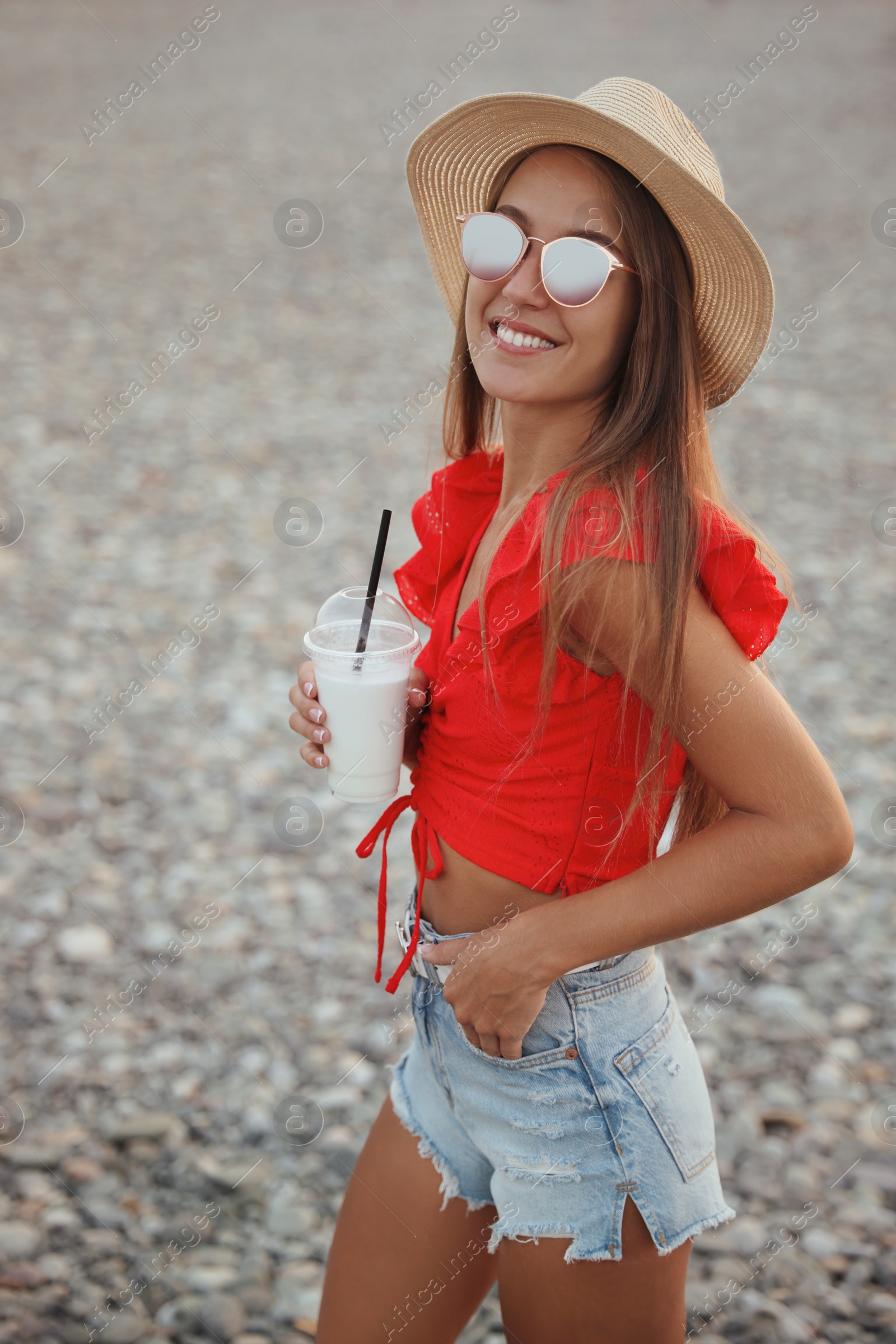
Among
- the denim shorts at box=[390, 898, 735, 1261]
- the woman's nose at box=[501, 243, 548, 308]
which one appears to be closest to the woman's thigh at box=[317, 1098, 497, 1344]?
the denim shorts at box=[390, 898, 735, 1261]

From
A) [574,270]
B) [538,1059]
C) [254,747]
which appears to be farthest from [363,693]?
[254,747]

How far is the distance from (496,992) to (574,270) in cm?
115

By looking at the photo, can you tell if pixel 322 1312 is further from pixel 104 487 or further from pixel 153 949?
pixel 104 487

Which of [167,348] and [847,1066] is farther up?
[167,348]

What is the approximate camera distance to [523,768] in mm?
1893

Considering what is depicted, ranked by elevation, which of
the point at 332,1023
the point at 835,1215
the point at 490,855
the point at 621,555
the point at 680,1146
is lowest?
the point at 835,1215

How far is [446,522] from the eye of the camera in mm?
2246

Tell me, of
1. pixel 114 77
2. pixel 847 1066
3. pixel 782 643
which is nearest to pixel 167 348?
pixel 782 643

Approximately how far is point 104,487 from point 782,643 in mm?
4935

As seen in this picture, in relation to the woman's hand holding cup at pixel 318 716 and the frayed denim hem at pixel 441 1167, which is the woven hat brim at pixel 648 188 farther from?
the frayed denim hem at pixel 441 1167

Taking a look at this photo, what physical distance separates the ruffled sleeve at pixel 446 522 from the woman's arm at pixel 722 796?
0.60 meters

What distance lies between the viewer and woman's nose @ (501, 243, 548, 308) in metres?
1.87

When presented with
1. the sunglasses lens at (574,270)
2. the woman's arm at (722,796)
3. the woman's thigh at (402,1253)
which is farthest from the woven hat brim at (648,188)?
the woman's thigh at (402,1253)

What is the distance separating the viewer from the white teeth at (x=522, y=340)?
6.28 ft
